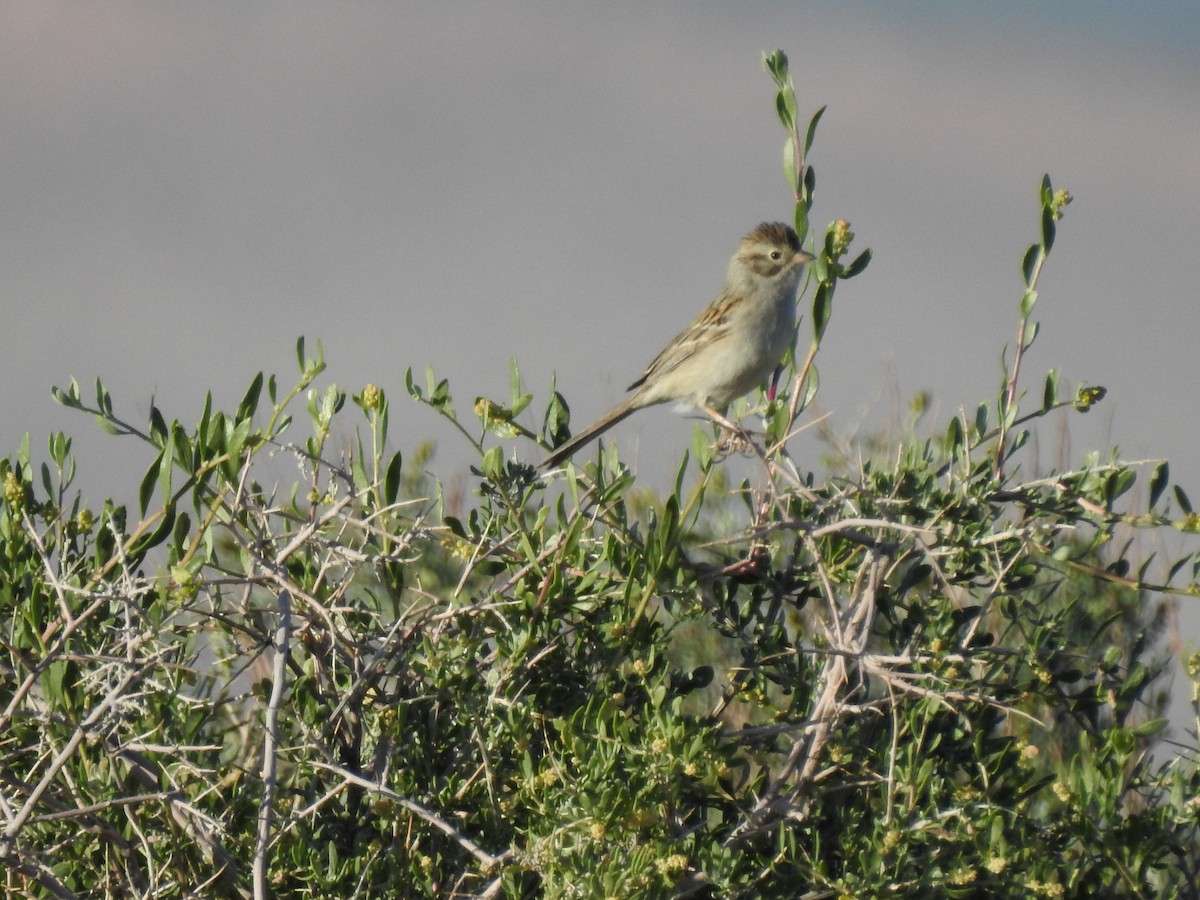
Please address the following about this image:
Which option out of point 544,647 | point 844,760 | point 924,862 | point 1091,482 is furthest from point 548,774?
point 1091,482

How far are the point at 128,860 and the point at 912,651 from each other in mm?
1694

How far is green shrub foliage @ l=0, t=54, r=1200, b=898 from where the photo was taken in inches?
106

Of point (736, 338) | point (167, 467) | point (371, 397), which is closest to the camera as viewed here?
point (167, 467)

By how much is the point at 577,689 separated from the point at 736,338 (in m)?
3.75

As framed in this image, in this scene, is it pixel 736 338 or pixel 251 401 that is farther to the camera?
pixel 736 338

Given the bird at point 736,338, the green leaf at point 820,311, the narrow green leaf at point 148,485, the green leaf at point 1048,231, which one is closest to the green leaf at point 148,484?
the narrow green leaf at point 148,485

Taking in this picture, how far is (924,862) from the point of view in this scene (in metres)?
2.81

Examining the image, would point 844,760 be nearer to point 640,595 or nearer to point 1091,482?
point 640,595

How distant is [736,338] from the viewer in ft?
21.7

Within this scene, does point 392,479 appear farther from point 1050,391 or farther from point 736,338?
point 736,338

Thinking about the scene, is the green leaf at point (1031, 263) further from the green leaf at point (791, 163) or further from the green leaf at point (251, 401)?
the green leaf at point (251, 401)

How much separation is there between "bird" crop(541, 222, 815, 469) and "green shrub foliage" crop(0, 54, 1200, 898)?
307cm

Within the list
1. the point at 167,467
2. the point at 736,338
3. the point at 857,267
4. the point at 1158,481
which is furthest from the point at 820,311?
the point at 736,338

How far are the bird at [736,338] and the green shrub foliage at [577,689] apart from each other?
3073mm
